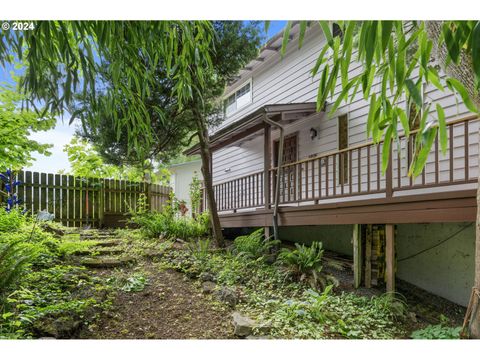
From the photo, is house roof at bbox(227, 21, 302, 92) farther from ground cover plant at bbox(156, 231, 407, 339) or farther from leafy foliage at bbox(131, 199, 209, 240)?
ground cover plant at bbox(156, 231, 407, 339)

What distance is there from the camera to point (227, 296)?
2.95 meters

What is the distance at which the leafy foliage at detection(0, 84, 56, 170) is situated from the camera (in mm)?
2477

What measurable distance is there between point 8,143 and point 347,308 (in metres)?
Answer: 3.54

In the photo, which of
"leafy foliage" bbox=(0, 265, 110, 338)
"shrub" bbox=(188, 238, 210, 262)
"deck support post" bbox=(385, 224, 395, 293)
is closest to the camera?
"leafy foliage" bbox=(0, 265, 110, 338)

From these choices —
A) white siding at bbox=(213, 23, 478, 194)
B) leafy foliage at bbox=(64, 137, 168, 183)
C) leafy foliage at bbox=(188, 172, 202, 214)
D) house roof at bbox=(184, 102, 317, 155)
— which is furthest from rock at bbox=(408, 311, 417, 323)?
leafy foliage at bbox=(188, 172, 202, 214)

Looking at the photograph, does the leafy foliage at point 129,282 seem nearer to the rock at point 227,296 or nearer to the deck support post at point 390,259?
the rock at point 227,296

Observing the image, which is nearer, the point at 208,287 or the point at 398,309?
the point at 398,309

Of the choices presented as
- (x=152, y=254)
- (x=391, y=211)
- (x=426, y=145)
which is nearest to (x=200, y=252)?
(x=152, y=254)

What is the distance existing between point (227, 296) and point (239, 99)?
5281 millimetres

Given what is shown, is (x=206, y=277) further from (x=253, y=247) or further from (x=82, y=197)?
(x=82, y=197)

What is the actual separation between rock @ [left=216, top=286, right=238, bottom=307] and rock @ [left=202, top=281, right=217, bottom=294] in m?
0.13

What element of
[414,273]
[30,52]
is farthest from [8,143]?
[414,273]

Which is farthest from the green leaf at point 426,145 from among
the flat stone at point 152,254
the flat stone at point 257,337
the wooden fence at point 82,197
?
the flat stone at point 152,254

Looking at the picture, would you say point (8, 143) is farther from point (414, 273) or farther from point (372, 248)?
point (414, 273)
